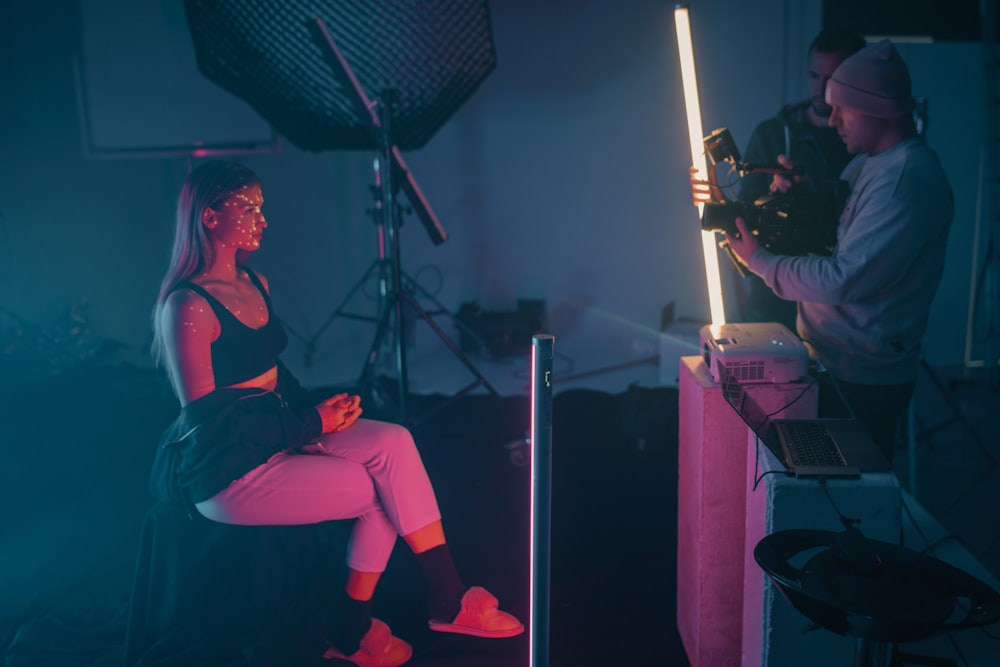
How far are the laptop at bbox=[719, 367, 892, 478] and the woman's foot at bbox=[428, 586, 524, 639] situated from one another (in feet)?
2.92

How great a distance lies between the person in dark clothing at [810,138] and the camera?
251cm

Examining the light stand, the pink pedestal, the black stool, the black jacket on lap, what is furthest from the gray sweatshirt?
the light stand

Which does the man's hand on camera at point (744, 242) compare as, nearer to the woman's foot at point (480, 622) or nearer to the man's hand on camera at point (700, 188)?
the man's hand on camera at point (700, 188)

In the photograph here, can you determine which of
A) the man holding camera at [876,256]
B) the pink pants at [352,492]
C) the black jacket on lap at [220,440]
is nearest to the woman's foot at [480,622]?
the pink pants at [352,492]

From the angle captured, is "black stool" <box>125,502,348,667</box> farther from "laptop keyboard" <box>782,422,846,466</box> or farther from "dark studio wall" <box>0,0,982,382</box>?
"dark studio wall" <box>0,0,982,382</box>

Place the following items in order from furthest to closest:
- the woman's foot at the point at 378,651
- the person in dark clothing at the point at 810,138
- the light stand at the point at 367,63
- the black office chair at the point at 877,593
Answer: the light stand at the point at 367,63 → the person in dark clothing at the point at 810,138 → the woman's foot at the point at 378,651 → the black office chair at the point at 877,593

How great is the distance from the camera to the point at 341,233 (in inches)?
189

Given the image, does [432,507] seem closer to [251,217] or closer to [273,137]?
[251,217]

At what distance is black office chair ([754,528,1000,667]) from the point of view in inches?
43.1

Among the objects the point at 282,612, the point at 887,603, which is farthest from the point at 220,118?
the point at 887,603

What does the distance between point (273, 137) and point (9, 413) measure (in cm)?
174

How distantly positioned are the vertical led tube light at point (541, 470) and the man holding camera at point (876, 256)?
3.41 ft

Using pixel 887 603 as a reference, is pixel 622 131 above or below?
above

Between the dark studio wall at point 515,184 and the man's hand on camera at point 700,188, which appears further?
the dark studio wall at point 515,184
